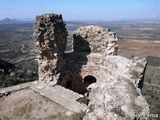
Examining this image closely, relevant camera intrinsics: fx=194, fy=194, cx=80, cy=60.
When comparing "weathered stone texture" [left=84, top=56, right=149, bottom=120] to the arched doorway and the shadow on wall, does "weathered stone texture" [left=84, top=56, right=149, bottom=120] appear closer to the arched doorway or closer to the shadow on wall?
the shadow on wall

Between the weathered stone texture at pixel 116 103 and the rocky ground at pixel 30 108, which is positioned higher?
the weathered stone texture at pixel 116 103

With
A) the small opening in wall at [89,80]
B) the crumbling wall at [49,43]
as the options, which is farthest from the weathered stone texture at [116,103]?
the small opening in wall at [89,80]

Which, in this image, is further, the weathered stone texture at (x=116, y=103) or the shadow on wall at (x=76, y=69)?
the shadow on wall at (x=76, y=69)

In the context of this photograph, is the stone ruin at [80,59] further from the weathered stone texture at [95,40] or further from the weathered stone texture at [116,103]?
the weathered stone texture at [116,103]

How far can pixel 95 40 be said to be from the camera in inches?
467

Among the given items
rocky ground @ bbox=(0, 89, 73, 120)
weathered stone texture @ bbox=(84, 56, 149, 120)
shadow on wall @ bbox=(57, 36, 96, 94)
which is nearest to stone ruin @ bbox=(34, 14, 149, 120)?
shadow on wall @ bbox=(57, 36, 96, 94)

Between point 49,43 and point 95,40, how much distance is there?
10.4 feet

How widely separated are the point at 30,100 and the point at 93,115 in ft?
19.5

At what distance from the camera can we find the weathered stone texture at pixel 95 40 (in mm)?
11148

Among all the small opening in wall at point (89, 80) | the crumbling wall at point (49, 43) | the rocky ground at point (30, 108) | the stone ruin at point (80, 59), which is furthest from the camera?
the small opening in wall at point (89, 80)

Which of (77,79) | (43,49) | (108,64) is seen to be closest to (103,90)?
(108,64)

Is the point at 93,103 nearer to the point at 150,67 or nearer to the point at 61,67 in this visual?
the point at 61,67

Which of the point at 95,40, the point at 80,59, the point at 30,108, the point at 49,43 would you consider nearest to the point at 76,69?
the point at 80,59

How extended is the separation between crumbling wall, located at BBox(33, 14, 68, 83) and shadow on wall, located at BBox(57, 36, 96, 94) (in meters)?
0.65
